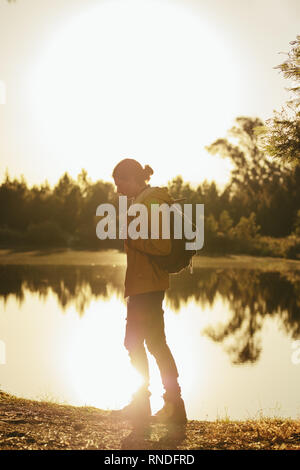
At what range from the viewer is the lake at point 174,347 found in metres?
7.29

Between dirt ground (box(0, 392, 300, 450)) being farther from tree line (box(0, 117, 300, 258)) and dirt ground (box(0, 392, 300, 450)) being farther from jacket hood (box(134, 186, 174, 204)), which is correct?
tree line (box(0, 117, 300, 258))

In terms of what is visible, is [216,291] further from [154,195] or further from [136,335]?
[154,195]

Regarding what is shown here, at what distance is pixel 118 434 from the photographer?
436 centimetres

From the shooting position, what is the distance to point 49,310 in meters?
13.5

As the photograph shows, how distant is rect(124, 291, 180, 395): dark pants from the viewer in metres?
4.57

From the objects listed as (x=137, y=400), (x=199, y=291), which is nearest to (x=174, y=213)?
(x=137, y=400)

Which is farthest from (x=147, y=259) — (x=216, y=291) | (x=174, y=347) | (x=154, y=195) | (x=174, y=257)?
(x=216, y=291)

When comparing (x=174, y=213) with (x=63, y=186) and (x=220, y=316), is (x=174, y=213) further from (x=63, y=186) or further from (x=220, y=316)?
(x=63, y=186)

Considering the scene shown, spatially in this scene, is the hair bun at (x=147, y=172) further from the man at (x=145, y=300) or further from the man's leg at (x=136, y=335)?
the man's leg at (x=136, y=335)

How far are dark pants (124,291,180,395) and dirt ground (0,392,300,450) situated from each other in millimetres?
397

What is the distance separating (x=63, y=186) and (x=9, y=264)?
2440 centimetres

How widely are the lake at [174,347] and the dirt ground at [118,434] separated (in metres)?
0.64
